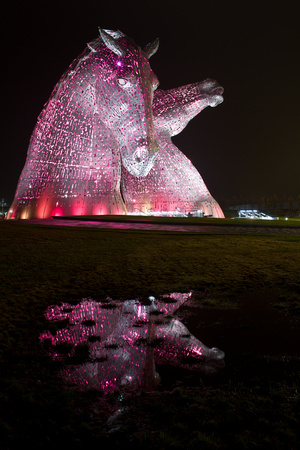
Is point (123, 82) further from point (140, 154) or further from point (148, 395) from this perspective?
point (148, 395)

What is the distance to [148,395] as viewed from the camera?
2320 mm

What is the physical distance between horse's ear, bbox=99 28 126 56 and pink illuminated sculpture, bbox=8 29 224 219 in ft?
0.11

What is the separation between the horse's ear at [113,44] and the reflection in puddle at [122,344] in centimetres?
1165

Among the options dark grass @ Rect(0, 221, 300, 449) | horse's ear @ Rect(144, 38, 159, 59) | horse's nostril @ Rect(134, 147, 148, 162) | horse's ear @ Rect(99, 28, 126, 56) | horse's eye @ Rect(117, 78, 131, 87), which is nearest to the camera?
dark grass @ Rect(0, 221, 300, 449)

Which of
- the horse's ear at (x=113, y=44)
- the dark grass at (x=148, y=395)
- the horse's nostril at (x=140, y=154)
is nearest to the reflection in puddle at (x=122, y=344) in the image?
the dark grass at (x=148, y=395)

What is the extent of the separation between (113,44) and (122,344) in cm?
1271

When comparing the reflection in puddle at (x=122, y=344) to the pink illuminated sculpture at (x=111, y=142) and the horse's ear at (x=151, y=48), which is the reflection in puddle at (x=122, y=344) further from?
the horse's ear at (x=151, y=48)

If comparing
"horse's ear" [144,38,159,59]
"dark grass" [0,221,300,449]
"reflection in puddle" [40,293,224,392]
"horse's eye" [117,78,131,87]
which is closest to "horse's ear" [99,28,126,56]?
"horse's eye" [117,78,131,87]

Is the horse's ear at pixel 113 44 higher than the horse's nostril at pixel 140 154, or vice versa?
the horse's ear at pixel 113 44

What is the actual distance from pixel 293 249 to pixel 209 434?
7794 millimetres

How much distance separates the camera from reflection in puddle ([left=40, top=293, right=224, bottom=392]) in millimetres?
2602

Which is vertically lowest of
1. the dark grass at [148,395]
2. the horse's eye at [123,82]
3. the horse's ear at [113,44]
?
the dark grass at [148,395]

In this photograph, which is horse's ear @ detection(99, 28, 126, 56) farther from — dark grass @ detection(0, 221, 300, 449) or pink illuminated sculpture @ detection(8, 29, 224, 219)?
dark grass @ detection(0, 221, 300, 449)

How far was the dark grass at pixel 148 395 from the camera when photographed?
1889 millimetres
